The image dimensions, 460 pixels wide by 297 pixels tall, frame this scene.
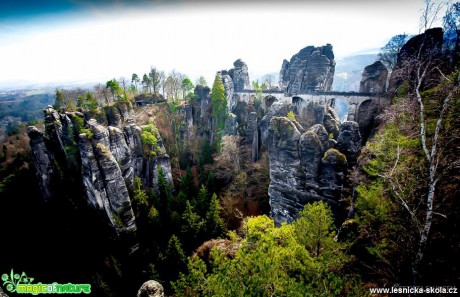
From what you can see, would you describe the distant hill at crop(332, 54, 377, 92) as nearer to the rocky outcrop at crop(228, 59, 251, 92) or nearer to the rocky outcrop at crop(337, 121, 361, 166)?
the rocky outcrop at crop(228, 59, 251, 92)

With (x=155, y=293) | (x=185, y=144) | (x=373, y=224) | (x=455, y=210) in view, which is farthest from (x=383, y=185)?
(x=185, y=144)

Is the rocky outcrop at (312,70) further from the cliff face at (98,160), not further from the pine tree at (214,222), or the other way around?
the cliff face at (98,160)

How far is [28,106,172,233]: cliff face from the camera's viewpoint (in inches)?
1208

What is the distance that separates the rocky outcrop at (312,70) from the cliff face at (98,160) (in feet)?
98.4

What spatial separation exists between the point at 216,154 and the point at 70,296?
3026 cm

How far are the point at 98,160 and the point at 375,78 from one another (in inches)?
1761

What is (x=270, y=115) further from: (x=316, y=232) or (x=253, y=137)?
(x=316, y=232)

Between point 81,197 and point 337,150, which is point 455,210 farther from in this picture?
point 81,197

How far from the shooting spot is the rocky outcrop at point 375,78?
1426 inches

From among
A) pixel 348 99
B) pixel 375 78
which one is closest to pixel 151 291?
pixel 348 99

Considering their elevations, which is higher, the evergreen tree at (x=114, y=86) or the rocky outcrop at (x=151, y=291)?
the evergreen tree at (x=114, y=86)

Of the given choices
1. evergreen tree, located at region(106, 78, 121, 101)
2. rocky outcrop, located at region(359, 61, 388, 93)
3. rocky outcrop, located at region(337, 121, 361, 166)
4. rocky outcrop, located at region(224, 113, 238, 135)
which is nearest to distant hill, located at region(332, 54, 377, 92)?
rocky outcrop, located at region(359, 61, 388, 93)

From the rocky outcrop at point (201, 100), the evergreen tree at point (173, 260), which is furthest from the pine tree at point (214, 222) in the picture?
the rocky outcrop at point (201, 100)

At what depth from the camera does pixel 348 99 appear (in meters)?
37.7
